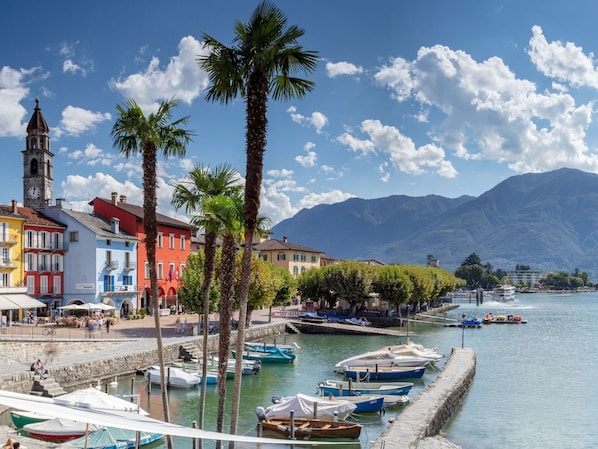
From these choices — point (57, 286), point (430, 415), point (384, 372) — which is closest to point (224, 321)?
point (430, 415)

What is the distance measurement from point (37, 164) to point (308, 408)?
68034mm

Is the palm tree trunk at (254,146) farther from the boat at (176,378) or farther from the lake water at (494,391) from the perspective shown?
the boat at (176,378)

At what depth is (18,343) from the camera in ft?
141

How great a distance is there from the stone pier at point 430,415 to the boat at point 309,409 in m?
3.07

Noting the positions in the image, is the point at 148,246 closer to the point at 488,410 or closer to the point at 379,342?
the point at 488,410

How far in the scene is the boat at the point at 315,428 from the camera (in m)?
28.1

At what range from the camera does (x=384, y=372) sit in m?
44.5

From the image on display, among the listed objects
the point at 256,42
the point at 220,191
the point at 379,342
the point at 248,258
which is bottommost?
the point at 379,342

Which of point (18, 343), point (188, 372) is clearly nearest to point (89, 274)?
point (18, 343)

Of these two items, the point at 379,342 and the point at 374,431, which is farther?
the point at 379,342

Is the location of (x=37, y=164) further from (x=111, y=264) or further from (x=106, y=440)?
(x=106, y=440)

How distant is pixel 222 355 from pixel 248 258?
3.38 meters

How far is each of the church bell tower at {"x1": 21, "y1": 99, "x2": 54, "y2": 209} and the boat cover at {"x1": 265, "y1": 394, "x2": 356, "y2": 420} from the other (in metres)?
63.5

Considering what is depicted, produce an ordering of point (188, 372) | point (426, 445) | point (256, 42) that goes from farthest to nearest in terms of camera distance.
Result: point (188, 372) < point (426, 445) < point (256, 42)
